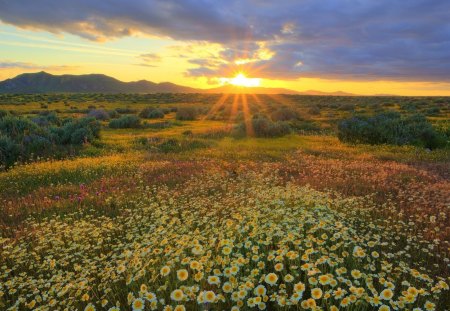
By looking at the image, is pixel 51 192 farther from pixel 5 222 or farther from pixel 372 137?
pixel 372 137

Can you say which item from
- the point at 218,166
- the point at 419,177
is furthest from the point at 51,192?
the point at 419,177

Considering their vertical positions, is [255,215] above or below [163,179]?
above

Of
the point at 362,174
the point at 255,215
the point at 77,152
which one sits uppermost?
the point at 255,215

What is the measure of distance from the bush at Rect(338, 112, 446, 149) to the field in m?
1.23

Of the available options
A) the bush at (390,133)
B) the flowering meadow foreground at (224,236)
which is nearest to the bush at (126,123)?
the flowering meadow foreground at (224,236)

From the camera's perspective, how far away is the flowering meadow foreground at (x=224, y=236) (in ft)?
12.9

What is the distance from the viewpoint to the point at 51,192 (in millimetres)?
9961

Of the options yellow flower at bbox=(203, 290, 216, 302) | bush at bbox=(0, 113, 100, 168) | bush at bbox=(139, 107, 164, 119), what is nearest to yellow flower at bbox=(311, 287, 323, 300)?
yellow flower at bbox=(203, 290, 216, 302)

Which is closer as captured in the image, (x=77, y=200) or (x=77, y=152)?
(x=77, y=200)

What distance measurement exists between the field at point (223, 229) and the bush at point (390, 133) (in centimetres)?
123

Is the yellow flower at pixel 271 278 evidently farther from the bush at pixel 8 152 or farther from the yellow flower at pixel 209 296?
the bush at pixel 8 152

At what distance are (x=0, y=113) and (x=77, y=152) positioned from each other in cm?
1641

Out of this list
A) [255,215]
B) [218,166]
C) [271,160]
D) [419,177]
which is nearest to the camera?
[255,215]

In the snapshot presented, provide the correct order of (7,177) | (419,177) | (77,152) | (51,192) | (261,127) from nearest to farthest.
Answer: (51,192), (419,177), (7,177), (77,152), (261,127)
